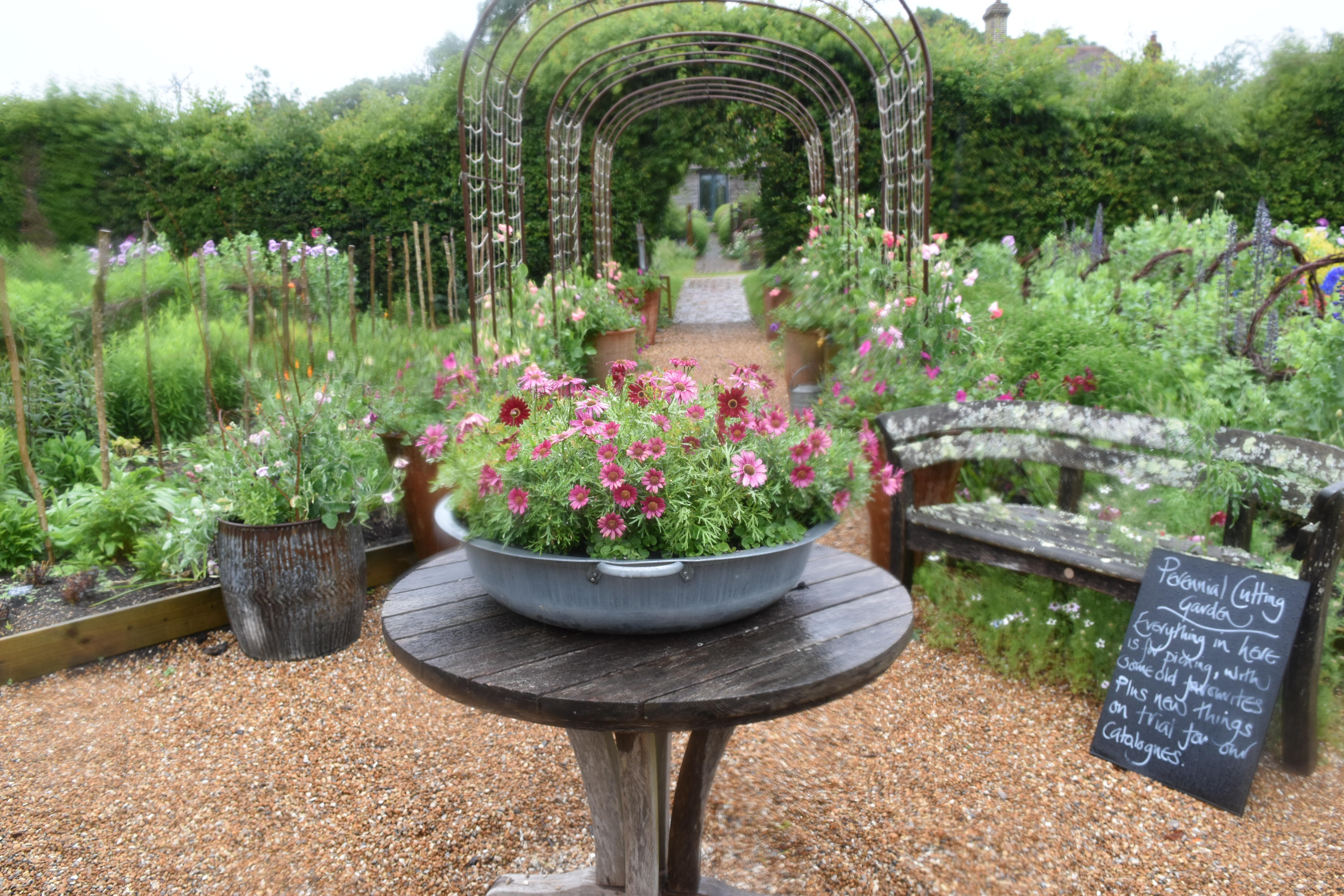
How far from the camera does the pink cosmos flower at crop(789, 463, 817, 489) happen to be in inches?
47.6

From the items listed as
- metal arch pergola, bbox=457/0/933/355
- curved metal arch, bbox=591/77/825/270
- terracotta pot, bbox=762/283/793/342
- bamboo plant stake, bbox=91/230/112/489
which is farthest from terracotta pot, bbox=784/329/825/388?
bamboo plant stake, bbox=91/230/112/489

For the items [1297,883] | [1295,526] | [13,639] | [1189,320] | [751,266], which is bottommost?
[1297,883]

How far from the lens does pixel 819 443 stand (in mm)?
1247

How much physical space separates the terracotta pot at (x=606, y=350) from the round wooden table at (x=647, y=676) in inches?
172

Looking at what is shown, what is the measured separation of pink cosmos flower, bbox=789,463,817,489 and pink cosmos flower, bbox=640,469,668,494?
19 cm

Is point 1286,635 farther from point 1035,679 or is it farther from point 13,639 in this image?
→ point 13,639

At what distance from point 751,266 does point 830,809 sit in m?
17.5

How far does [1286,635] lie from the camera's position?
1.99 metres

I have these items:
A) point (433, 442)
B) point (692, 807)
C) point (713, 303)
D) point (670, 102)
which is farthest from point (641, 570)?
point (713, 303)

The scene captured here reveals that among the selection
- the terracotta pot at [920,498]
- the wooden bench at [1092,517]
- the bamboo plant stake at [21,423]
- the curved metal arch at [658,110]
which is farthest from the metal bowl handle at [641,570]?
the curved metal arch at [658,110]

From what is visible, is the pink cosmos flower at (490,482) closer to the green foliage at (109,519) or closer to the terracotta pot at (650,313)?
the green foliage at (109,519)

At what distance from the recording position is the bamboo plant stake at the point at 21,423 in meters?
2.59

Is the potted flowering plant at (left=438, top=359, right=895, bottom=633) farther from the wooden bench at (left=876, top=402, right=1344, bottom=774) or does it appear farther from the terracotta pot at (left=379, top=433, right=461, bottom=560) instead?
the terracotta pot at (left=379, top=433, right=461, bottom=560)

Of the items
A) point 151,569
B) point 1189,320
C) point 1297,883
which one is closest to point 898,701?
point 1297,883
